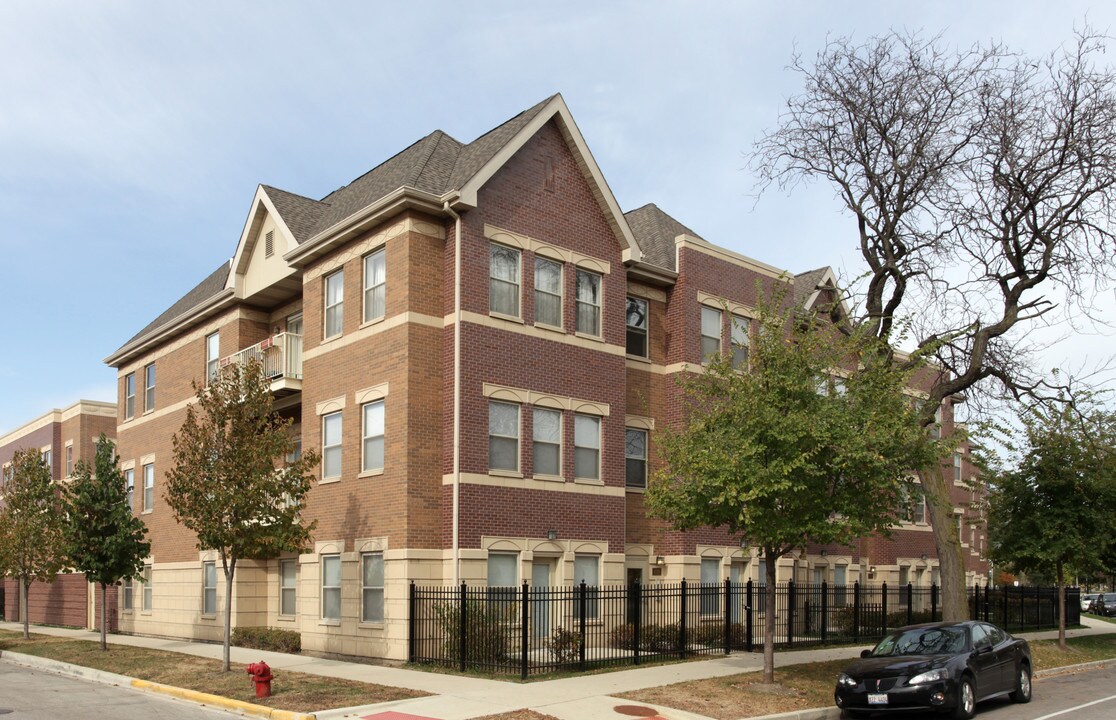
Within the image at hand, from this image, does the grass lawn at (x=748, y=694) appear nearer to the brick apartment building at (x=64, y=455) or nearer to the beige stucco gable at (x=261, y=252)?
the beige stucco gable at (x=261, y=252)

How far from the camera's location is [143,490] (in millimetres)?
32906

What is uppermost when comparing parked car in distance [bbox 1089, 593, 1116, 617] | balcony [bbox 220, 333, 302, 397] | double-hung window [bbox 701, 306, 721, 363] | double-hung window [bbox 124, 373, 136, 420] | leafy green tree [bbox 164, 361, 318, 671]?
double-hung window [bbox 701, 306, 721, 363]

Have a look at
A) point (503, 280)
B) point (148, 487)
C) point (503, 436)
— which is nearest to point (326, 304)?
point (503, 280)

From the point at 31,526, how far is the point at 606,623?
17.2 metres

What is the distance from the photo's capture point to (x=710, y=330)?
91.1ft

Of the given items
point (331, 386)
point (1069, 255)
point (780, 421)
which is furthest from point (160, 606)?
point (1069, 255)

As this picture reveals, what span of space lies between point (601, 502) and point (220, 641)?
11765 millimetres

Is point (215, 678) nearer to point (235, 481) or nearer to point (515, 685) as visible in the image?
point (235, 481)

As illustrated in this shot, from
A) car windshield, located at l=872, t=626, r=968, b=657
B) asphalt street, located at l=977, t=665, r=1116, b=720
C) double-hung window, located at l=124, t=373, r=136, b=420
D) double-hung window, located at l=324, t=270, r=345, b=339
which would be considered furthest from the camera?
double-hung window, located at l=124, t=373, r=136, b=420

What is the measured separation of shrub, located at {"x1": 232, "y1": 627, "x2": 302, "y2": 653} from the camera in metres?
23.9

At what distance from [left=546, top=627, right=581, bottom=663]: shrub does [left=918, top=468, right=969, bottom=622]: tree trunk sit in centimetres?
1153

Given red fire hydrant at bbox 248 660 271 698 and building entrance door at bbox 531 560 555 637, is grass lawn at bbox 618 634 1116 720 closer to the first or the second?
building entrance door at bbox 531 560 555 637

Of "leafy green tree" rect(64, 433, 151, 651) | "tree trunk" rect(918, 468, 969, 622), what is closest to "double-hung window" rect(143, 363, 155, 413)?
"leafy green tree" rect(64, 433, 151, 651)

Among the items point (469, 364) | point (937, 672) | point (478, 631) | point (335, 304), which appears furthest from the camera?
point (335, 304)
